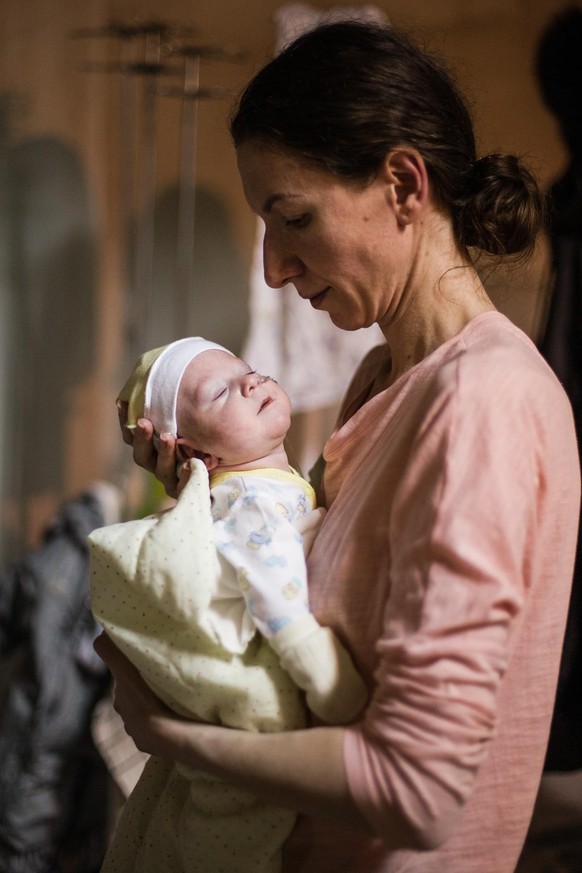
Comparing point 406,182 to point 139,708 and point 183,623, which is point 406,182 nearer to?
point 183,623

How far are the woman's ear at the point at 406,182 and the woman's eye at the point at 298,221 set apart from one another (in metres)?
0.11

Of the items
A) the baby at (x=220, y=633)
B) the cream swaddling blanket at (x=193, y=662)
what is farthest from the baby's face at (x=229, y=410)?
the cream swaddling blanket at (x=193, y=662)

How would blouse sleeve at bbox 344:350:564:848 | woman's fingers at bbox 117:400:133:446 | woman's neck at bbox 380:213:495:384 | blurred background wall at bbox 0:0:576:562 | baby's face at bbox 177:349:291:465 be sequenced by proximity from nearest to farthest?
blouse sleeve at bbox 344:350:564:848 → woman's neck at bbox 380:213:495:384 → baby's face at bbox 177:349:291:465 → woman's fingers at bbox 117:400:133:446 → blurred background wall at bbox 0:0:576:562

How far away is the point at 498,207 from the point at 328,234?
9.0 inches

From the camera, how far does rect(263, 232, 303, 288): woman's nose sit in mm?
1178

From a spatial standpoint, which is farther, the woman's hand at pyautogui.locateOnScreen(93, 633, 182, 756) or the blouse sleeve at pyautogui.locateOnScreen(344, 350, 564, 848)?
the woman's hand at pyautogui.locateOnScreen(93, 633, 182, 756)

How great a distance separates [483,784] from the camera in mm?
1047

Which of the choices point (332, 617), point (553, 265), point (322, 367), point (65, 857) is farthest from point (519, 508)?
point (65, 857)

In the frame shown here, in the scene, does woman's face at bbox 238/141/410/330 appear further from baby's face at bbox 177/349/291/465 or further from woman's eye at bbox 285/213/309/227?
baby's face at bbox 177/349/291/465

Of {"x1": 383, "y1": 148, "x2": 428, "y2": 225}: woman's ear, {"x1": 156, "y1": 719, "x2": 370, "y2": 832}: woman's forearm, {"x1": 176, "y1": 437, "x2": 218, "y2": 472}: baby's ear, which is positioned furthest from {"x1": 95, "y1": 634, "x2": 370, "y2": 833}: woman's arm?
{"x1": 383, "y1": 148, "x2": 428, "y2": 225}: woman's ear

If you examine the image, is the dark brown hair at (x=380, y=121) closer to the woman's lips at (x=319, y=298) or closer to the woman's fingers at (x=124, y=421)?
the woman's lips at (x=319, y=298)

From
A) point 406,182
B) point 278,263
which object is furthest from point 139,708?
point 406,182

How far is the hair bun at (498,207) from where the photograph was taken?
1.17 meters

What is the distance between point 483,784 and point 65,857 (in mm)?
1701
